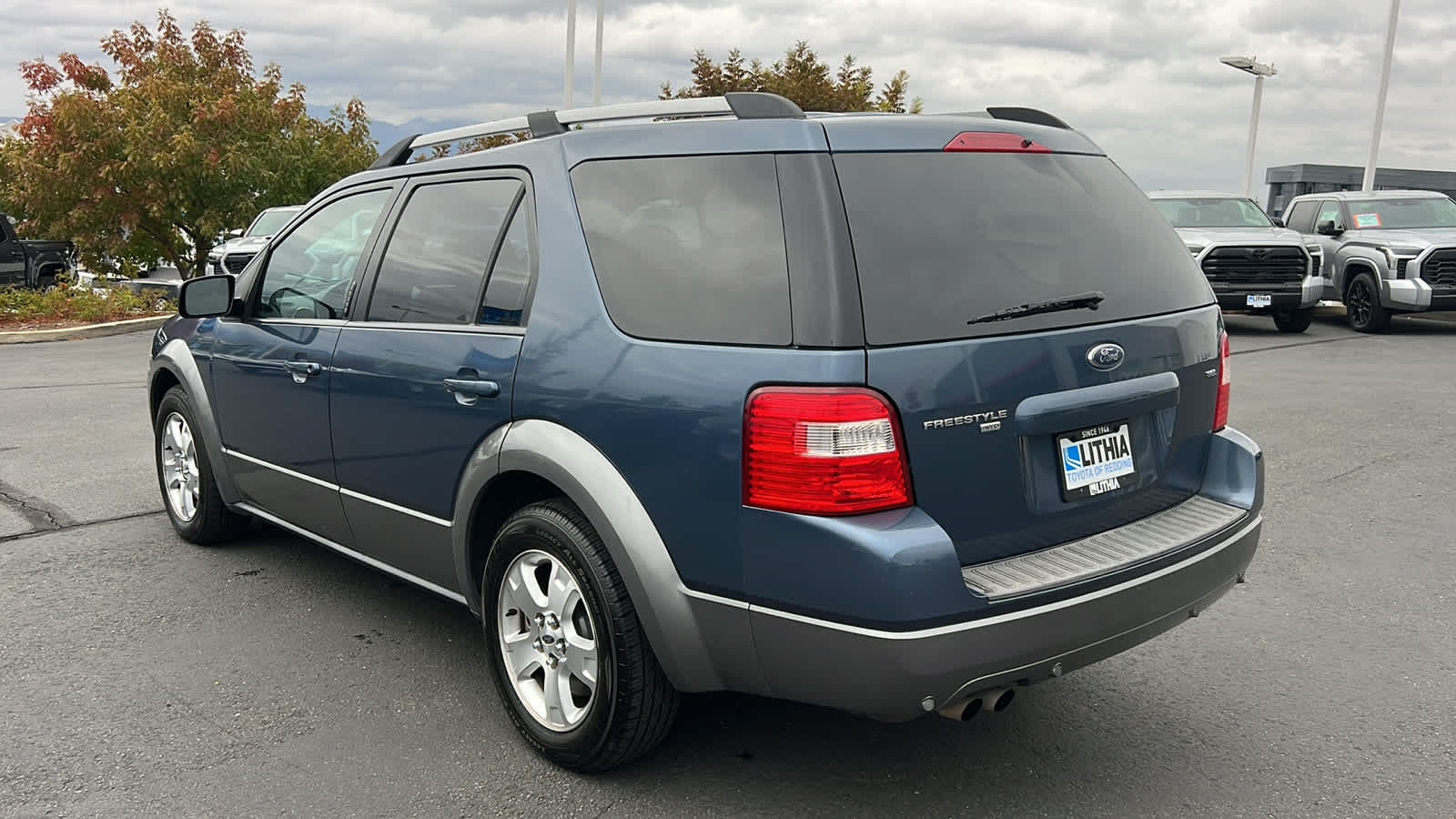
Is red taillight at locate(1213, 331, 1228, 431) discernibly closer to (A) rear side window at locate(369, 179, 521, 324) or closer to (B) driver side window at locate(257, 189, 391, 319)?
(A) rear side window at locate(369, 179, 521, 324)

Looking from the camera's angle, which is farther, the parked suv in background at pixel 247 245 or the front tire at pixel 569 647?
the parked suv in background at pixel 247 245

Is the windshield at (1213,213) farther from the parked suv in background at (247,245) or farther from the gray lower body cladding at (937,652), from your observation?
the gray lower body cladding at (937,652)

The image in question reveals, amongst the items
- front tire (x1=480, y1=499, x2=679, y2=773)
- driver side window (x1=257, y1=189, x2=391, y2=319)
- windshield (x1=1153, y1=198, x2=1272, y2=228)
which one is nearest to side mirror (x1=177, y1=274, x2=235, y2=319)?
driver side window (x1=257, y1=189, x2=391, y2=319)

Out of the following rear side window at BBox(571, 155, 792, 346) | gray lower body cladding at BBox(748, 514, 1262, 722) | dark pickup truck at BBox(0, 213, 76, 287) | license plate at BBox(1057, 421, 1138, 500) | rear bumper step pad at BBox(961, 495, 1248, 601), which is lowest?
dark pickup truck at BBox(0, 213, 76, 287)

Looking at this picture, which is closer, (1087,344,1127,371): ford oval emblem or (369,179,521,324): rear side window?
(1087,344,1127,371): ford oval emblem

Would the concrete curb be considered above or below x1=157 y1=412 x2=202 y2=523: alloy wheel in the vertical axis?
below

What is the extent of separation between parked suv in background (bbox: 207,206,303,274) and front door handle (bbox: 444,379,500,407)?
42.3 ft

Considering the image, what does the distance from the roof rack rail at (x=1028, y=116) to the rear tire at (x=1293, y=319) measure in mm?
14126

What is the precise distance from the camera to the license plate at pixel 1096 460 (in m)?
3.00

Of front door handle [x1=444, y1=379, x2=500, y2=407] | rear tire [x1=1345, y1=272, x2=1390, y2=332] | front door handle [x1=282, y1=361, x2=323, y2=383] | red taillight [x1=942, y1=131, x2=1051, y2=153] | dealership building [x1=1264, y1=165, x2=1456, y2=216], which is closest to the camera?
red taillight [x1=942, y1=131, x2=1051, y2=153]

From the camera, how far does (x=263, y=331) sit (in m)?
4.64

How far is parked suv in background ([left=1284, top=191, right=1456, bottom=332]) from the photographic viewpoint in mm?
15461

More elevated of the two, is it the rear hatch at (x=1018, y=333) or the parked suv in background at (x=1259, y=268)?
the rear hatch at (x=1018, y=333)

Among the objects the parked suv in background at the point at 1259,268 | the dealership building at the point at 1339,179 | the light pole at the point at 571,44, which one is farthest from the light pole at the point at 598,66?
the dealership building at the point at 1339,179
